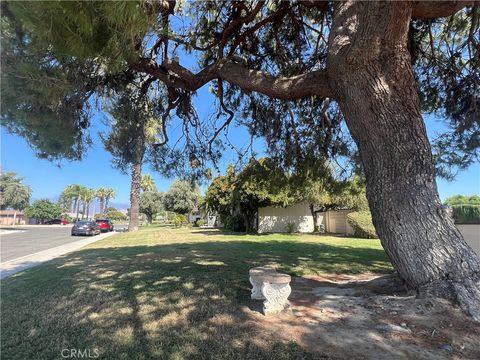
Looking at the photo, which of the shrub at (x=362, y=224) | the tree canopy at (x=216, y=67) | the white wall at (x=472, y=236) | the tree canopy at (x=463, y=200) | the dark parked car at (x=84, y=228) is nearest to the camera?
the tree canopy at (x=216, y=67)

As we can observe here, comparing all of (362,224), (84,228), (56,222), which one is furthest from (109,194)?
(362,224)

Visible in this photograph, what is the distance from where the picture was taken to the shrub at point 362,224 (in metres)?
19.2

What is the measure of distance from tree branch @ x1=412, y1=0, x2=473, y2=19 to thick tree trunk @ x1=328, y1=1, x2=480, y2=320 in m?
0.47

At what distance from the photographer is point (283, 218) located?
79.9 feet

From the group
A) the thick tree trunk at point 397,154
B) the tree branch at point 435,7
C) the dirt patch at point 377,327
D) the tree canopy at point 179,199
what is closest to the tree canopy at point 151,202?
the tree canopy at point 179,199

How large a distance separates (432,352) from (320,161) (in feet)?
15.5

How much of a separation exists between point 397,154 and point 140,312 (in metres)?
4.06

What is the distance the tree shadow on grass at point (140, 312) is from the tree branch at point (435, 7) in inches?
183

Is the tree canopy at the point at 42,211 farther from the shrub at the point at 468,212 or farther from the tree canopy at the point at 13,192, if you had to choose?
the shrub at the point at 468,212

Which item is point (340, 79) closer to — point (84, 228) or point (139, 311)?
point (139, 311)

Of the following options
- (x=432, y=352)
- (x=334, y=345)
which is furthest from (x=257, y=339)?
(x=432, y=352)

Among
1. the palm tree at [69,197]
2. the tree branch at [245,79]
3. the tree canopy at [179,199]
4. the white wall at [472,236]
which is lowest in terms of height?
the white wall at [472,236]

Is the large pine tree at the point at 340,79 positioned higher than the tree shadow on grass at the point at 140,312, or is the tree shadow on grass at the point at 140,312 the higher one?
the large pine tree at the point at 340,79

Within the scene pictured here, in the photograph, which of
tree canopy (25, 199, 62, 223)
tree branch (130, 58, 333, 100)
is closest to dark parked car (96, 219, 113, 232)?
tree canopy (25, 199, 62, 223)
